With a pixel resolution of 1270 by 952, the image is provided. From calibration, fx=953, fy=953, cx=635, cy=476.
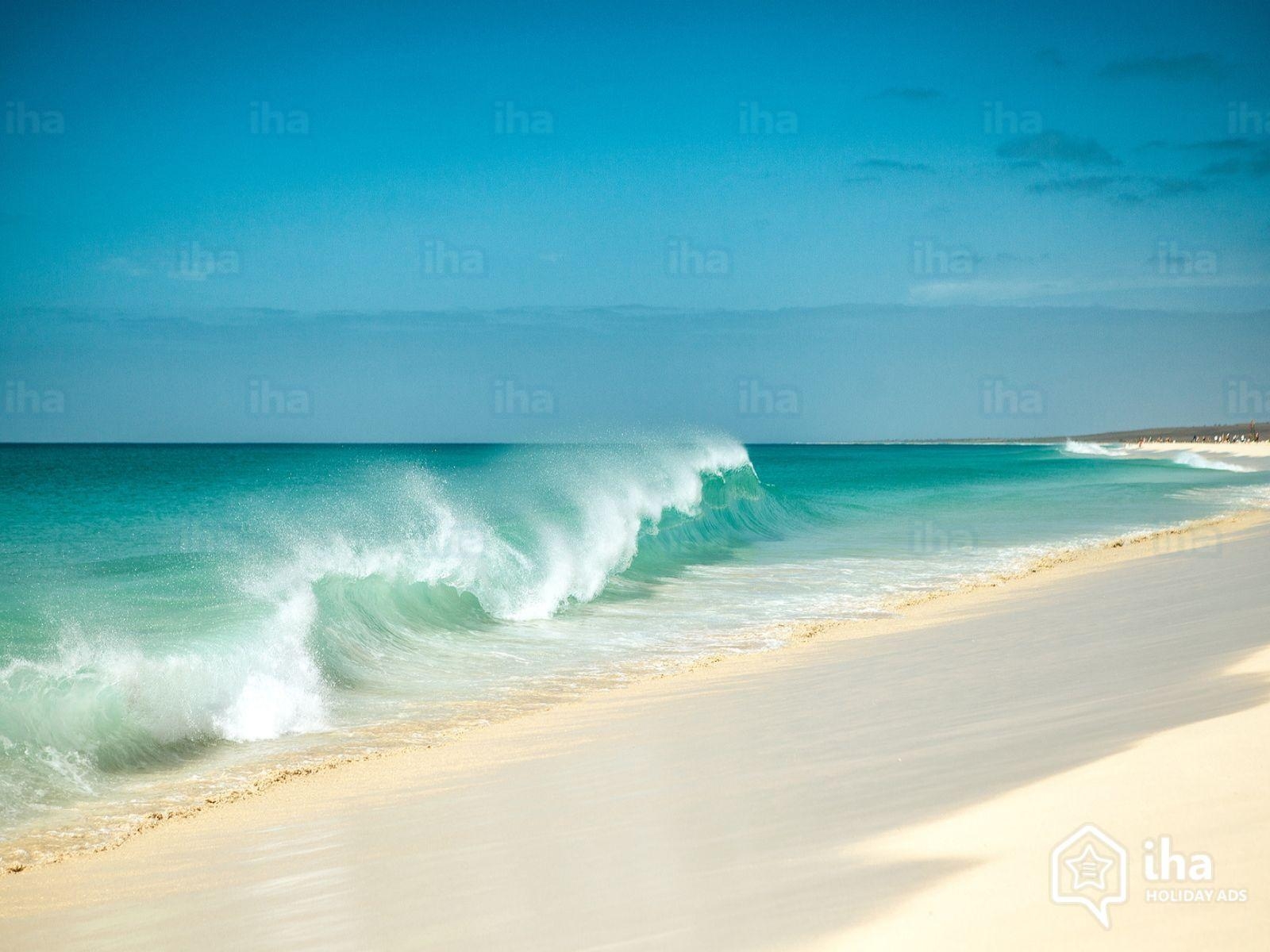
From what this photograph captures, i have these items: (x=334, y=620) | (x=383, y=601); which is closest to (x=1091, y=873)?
(x=334, y=620)

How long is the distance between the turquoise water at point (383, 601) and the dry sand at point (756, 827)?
1.24 metres

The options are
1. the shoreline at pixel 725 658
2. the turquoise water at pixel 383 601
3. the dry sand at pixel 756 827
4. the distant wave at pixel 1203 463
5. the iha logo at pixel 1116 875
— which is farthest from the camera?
the distant wave at pixel 1203 463

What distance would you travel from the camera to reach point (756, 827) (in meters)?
4.25

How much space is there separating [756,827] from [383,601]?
323 inches

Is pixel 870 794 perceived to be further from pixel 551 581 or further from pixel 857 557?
→ pixel 857 557

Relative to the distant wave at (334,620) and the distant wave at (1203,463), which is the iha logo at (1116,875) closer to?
the distant wave at (334,620)

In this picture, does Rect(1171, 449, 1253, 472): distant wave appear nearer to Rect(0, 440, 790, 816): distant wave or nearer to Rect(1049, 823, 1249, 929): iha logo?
Rect(0, 440, 790, 816): distant wave

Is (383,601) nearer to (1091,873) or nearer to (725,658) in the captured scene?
(725,658)

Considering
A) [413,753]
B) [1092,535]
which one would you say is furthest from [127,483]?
[413,753]

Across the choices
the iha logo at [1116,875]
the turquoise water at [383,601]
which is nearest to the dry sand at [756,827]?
the iha logo at [1116,875]

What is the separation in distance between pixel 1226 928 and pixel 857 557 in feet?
54.0

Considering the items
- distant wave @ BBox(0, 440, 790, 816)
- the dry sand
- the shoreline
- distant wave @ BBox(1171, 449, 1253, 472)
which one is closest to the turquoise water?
distant wave @ BBox(0, 440, 790, 816)

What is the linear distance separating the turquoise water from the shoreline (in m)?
0.18

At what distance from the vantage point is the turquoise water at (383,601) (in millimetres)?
7008
